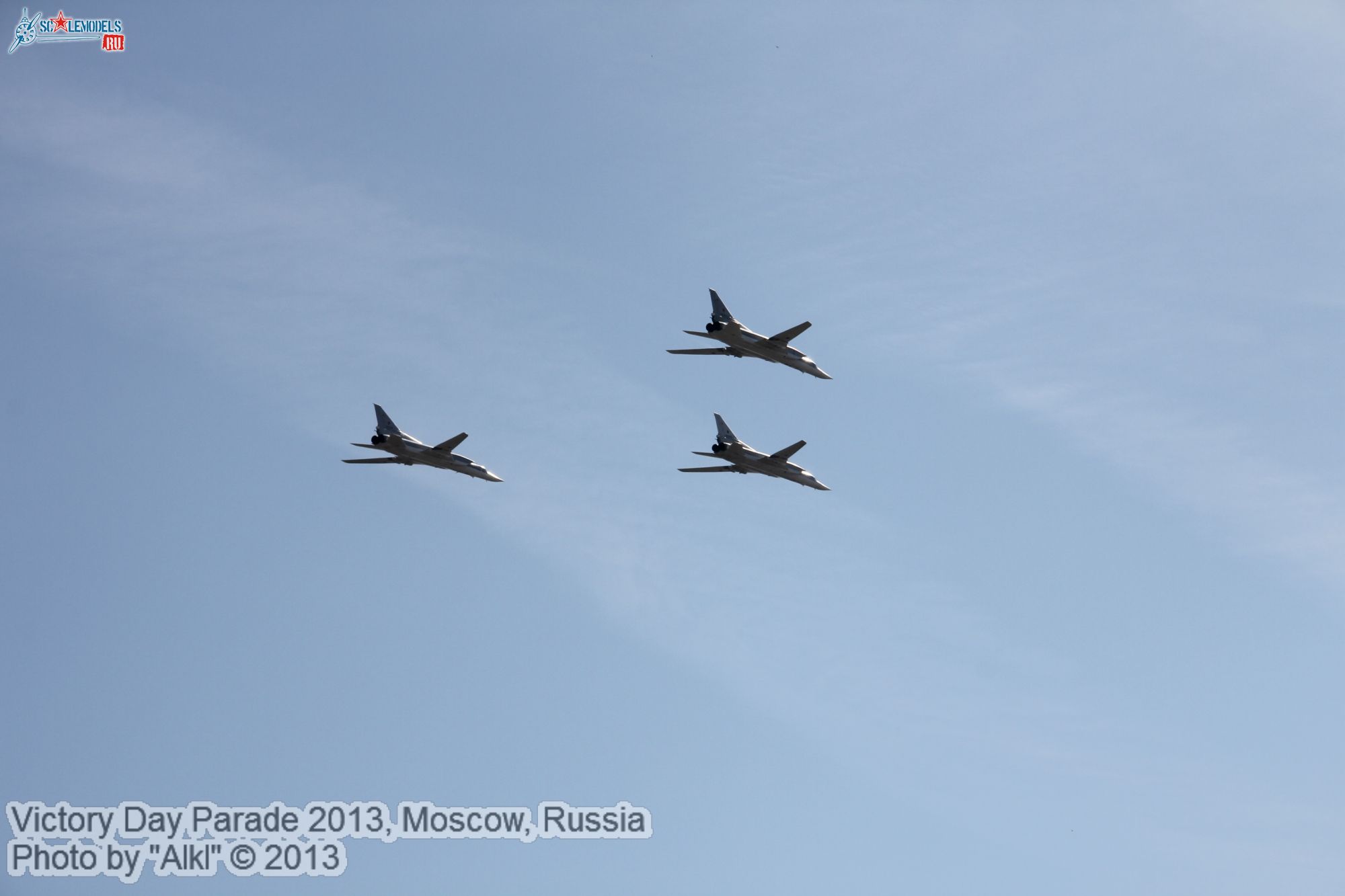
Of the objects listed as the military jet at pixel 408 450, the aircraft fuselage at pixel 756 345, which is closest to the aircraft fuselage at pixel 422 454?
the military jet at pixel 408 450

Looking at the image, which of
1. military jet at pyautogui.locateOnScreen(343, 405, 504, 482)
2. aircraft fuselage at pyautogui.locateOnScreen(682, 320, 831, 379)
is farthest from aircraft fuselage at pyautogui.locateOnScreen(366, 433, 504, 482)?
aircraft fuselage at pyautogui.locateOnScreen(682, 320, 831, 379)

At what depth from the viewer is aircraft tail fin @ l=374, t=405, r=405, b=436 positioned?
126m

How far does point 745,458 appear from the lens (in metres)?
128

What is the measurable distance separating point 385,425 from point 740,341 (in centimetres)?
2971

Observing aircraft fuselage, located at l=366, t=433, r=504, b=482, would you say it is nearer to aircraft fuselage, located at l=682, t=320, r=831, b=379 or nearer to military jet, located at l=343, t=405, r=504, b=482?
military jet, located at l=343, t=405, r=504, b=482

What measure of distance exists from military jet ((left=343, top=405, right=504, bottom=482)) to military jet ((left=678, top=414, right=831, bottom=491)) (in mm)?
19144

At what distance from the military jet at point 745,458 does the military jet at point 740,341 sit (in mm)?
6047

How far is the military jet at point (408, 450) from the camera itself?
4941 inches

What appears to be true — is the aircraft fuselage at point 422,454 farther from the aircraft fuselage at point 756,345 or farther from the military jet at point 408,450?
the aircraft fuselage at point 756,345

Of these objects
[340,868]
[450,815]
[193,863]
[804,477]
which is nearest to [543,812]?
[450,815]

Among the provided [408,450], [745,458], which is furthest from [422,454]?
[745,458]

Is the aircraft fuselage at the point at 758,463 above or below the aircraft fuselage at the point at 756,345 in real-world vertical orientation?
below

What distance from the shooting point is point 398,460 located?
128 m

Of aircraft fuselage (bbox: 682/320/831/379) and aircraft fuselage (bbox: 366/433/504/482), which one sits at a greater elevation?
aircraft fuselage (bbox: 682/320/831/379)
